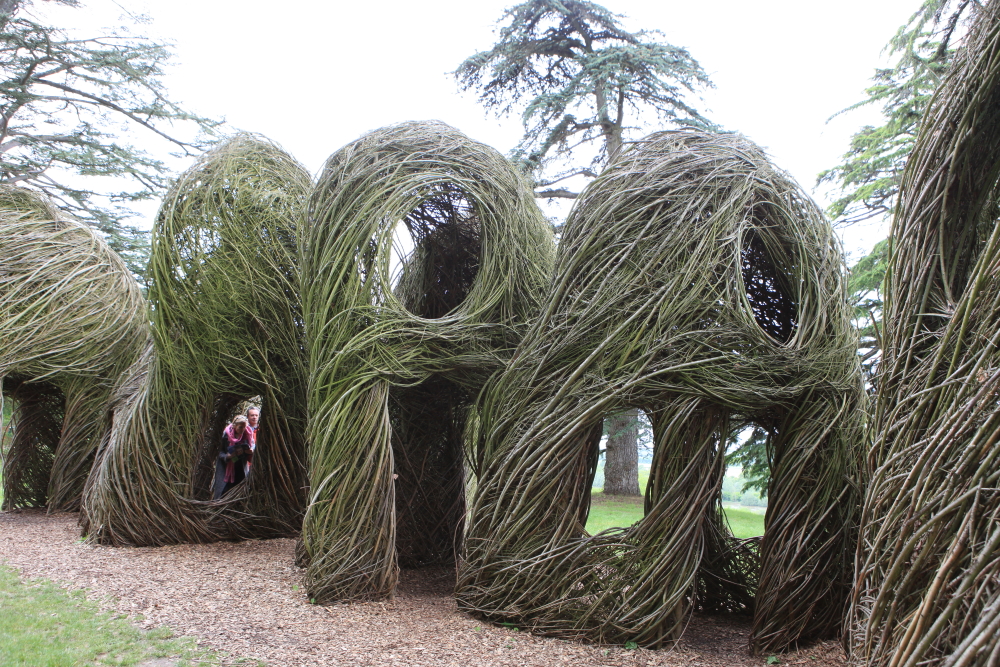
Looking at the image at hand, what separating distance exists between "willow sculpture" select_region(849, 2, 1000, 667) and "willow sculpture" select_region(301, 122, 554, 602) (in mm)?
2836

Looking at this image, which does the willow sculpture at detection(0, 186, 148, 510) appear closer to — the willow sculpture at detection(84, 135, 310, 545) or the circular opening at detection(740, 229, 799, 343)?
the willow sculpture at detection(84, 135, 310, 545)

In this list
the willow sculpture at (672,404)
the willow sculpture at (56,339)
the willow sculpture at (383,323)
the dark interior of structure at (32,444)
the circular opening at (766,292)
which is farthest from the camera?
the dark interior of structure at (32,444)

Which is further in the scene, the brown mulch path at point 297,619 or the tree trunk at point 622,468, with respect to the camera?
the tree trunk at point 622,468

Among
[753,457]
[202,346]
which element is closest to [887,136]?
[753,457]

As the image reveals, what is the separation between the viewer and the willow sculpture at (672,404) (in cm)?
427

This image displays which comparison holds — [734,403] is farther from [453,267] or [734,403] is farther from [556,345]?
[453,267]

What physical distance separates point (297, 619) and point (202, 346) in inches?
123

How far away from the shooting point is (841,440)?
14.1 feet

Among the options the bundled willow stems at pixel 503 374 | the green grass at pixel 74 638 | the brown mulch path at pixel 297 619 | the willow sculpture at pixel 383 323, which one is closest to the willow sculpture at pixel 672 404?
the bundled willow stems at pixel 503 374

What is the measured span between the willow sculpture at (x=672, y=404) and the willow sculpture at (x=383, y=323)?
0.68 m

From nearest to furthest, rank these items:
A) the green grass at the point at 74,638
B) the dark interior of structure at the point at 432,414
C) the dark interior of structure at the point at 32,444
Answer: the green grass at the point at 74,638 < the dark interior of structure at the point at 432,414 < the dark interior of structure at the point at 32,444

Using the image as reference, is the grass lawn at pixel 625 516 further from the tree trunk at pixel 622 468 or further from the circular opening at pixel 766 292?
the circular opening at pixel 766 292

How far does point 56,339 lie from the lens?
26.7ft

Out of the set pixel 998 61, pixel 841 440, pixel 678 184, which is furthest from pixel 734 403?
pixel 998 61
